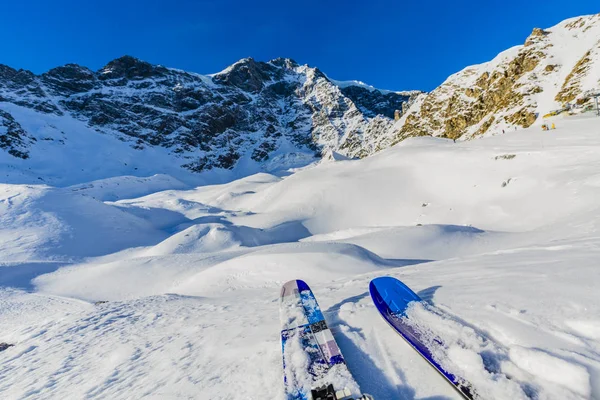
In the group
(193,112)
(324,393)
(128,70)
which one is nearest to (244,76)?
(193,112)

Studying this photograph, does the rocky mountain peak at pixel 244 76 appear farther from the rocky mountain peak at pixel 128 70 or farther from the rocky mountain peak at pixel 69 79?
the rocky mountain peak at pixel 69 79

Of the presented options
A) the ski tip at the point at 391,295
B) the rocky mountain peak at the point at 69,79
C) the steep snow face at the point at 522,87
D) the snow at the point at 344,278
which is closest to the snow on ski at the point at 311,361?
the snow at the point at 344,278

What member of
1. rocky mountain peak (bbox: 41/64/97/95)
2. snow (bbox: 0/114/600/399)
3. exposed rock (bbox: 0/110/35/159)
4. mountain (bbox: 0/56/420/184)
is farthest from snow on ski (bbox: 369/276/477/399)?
rocky mountain peak (bbox: 41/64/97/95)

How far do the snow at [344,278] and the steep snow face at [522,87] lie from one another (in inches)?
1088

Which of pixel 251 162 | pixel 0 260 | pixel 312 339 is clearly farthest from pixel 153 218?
pixel 251 162

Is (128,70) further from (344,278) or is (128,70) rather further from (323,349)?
(323,349)

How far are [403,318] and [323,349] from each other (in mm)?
1177

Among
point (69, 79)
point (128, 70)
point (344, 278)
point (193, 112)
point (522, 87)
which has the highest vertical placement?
point (128, 70)

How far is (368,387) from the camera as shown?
2824 mm

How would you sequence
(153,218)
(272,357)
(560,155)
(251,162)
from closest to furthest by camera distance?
(272,357), (560,155), (153,218), (251,162)

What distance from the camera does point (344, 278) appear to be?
8.01m

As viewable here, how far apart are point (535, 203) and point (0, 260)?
2997 centimetres

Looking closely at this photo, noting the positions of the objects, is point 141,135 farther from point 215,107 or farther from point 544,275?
point 544,275

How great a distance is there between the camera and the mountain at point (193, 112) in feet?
300
